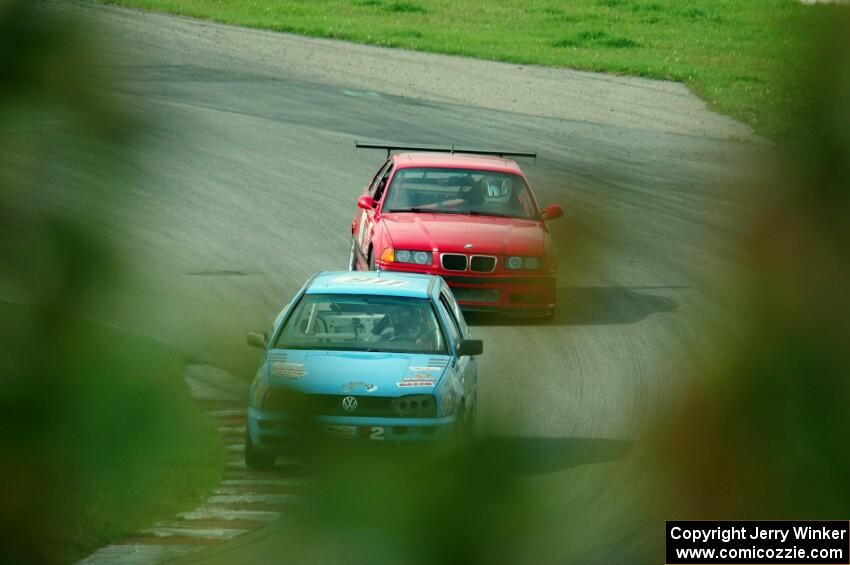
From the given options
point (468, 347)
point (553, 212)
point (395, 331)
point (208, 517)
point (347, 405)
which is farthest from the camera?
point (395, 331)

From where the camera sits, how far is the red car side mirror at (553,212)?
56.1 inches

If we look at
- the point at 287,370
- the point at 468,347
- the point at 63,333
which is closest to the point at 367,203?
the point at 468,347

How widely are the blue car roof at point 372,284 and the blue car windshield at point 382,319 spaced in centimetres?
5

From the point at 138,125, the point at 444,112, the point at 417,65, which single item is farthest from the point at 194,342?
the point at 417,65

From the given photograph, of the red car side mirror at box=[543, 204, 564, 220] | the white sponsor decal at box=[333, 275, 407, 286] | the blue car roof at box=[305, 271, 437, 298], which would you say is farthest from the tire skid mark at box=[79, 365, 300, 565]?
the white sponsor decal at box=[333, 275, 407, 286]

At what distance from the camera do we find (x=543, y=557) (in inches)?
58.5

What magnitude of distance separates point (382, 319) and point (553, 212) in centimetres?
929

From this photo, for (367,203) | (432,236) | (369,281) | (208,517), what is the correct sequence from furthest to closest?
(367,203) → (432,236) → (369,281) → (208,517)

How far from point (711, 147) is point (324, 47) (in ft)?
124

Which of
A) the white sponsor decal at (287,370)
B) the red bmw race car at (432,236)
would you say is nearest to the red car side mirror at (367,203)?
the red bmw race car at (432,236)

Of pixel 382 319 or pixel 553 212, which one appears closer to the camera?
pixel 553 212

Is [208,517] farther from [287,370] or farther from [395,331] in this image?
[395,331]

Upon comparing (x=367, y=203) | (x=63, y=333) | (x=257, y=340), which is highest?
(x=63, y=333)

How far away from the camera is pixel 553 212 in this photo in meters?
1.45
